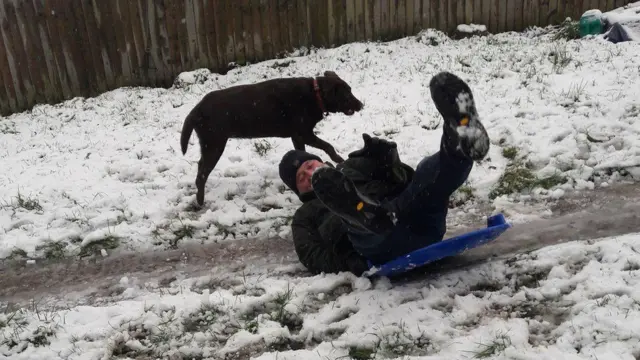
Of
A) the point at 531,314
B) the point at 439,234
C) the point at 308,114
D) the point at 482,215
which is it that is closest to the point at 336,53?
the point at 308,114

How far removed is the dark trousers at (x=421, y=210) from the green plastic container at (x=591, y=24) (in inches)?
244

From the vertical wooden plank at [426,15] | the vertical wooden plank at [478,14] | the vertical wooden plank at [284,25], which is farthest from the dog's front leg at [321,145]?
the vertical wooden plank at [478,14]

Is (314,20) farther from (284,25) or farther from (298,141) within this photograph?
(298,141)

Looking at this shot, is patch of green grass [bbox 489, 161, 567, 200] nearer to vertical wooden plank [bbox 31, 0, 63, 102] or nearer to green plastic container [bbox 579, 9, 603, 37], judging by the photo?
green plastic container [bbox 579, 9, 603, 37]

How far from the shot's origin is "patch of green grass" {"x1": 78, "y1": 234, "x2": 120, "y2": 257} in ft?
13.6

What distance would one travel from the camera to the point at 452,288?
2.93 metres

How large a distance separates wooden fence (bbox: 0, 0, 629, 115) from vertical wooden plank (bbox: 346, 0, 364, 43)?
16mm

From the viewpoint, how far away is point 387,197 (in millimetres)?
3162

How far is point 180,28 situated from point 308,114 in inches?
189

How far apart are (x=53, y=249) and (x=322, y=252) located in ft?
7.40

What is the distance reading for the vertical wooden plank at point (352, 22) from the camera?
882 cm

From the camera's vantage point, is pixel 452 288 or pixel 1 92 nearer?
pixel 452 288

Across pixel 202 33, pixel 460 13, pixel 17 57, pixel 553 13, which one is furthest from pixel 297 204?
pixel 553 13

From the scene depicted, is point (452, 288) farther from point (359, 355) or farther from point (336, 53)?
point (336, 53)
